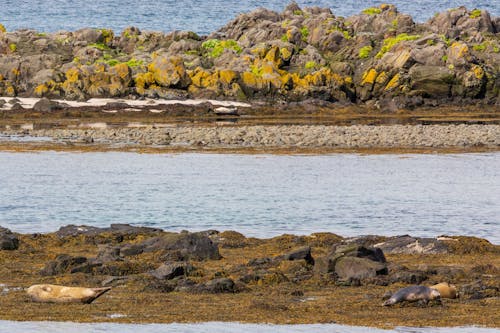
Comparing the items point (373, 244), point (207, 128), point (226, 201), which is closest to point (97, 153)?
point (207, 128)

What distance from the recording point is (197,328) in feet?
38.2

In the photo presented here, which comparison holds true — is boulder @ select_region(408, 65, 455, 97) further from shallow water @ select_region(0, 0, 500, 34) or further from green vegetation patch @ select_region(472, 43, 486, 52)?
shallow water @ select_region(0, 0, 500, 34)

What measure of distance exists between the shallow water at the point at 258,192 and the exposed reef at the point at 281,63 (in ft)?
72.8

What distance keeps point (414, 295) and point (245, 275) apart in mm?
3026

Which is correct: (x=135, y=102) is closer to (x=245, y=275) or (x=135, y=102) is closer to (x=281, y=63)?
(x=281, y=63)

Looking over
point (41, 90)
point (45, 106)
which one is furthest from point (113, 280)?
point (41, 90)

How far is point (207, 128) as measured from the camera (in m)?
47.3

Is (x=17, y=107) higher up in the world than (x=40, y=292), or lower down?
lower down

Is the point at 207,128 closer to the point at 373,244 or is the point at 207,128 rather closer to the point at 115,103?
the point at 115,103

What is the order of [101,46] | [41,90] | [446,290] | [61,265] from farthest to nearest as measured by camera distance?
[101,46] < [41,90] < [61,265] < [446,290]

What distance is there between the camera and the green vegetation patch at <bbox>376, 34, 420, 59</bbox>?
66.2m

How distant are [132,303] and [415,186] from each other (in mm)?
17947

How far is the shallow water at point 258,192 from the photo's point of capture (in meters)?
23.5

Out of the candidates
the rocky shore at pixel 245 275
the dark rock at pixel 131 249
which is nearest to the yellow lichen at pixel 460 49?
the rocky shore at pixel 245 275
